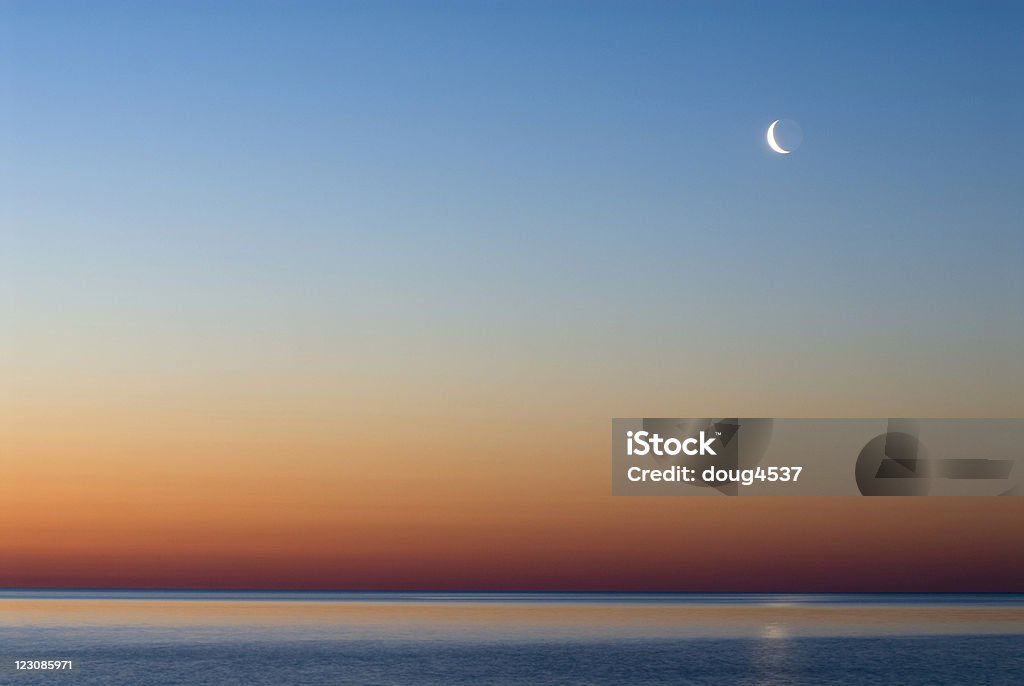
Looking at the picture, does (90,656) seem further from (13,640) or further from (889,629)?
(889,629)

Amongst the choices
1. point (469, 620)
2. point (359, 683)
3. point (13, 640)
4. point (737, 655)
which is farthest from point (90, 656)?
point (469, 620)

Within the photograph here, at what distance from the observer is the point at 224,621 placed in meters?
138

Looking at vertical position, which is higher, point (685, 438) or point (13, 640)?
point (685, 438)

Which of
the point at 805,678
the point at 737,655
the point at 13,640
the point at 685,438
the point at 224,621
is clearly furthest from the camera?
the point at 224,621

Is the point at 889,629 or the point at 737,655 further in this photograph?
the point at 889,629

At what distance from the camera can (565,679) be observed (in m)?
59.9

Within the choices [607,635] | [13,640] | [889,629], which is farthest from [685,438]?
[889,629]

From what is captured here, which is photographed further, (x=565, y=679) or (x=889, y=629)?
(x=889, y=629)

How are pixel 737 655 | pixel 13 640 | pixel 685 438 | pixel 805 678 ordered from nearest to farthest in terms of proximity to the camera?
1. pixel 685 438
2. pixel 805 678
3. pixel 737 655
4. pixel 13 640

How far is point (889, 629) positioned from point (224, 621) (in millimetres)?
82529

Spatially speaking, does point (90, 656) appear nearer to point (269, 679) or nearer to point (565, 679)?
point (269, 679)

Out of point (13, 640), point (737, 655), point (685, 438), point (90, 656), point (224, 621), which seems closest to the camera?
point (685, 438)

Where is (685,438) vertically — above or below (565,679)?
above

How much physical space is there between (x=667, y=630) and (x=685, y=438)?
2859 inches
